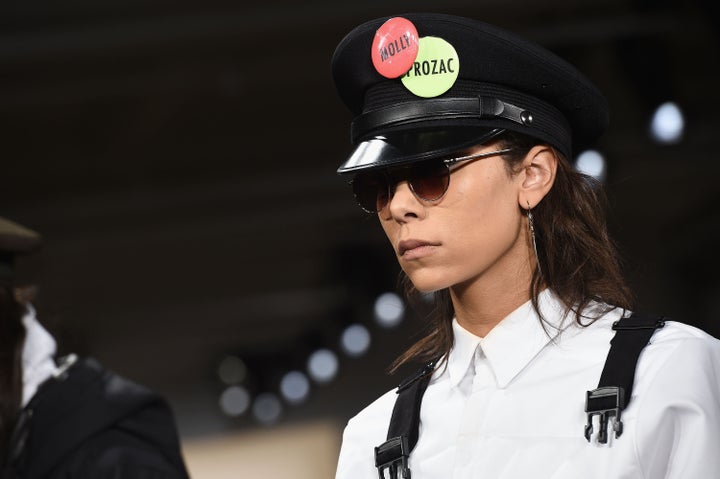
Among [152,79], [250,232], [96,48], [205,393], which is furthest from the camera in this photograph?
[205,393]

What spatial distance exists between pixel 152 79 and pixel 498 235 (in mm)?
5062

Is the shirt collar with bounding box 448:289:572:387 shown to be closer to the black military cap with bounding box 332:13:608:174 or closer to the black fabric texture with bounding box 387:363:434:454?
the black fabric texture with bounding box 387:363:434:454

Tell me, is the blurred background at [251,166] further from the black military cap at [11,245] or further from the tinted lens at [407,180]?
the tinted lens at [407,180]

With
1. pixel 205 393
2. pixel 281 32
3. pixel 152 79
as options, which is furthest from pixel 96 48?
pixel 205 393

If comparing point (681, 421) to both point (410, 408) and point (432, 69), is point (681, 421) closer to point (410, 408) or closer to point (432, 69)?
point (410, 408)

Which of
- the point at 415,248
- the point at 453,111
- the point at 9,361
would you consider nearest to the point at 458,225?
the point at 415,248

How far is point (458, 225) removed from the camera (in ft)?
5.57

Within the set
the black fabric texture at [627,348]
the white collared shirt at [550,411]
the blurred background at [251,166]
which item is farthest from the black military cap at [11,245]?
the black fabric texture at [627,348]

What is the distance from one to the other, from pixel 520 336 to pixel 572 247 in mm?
169

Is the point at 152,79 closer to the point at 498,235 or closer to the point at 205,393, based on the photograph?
the point at 498,235

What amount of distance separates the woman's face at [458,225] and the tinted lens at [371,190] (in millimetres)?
39

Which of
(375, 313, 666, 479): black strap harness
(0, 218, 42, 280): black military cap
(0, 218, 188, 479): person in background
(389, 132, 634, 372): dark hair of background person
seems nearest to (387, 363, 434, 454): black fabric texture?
Result: (375, 313, 666, 479): black strap harness

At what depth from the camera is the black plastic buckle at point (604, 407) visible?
1554mm

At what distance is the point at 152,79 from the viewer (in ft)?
21.3
